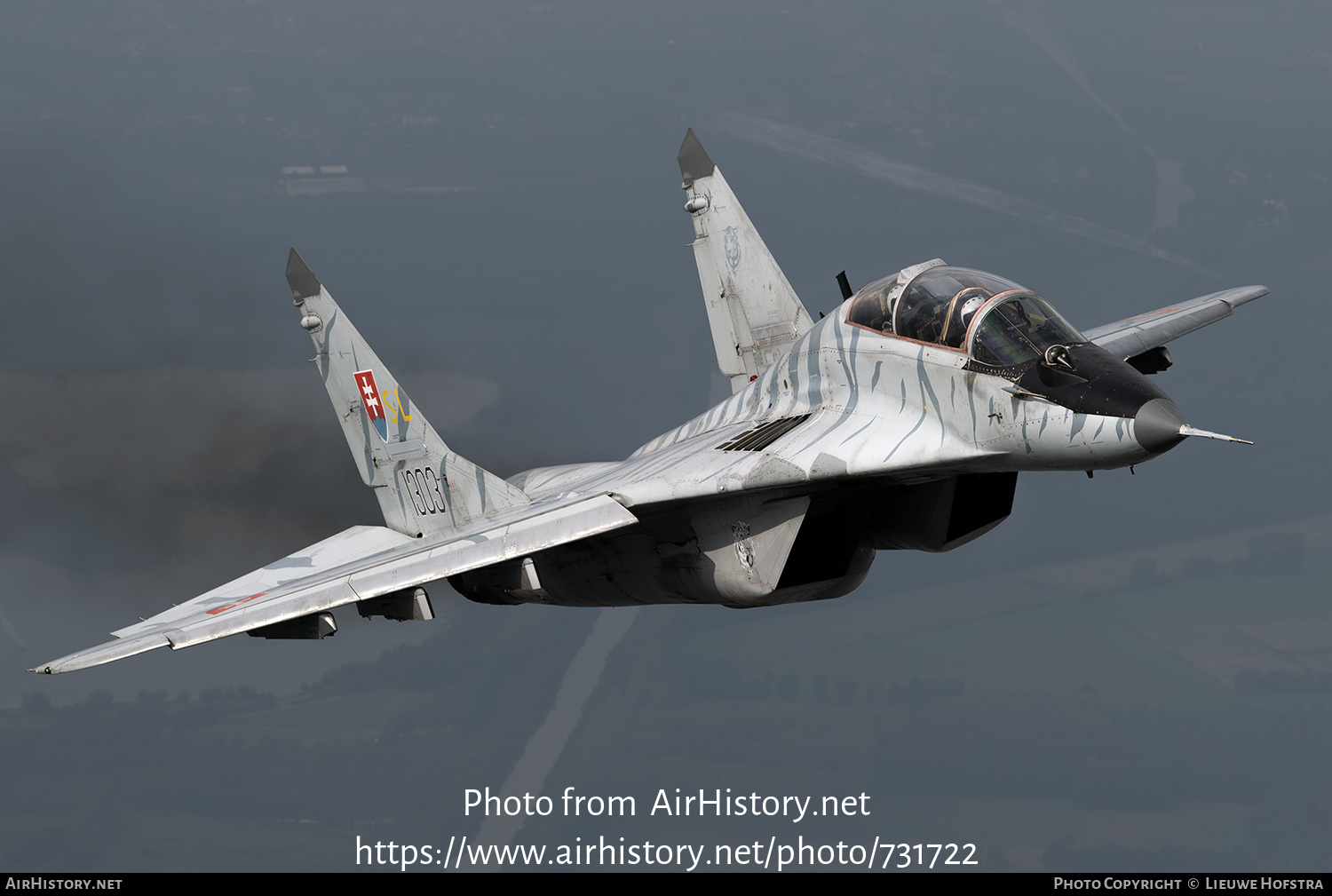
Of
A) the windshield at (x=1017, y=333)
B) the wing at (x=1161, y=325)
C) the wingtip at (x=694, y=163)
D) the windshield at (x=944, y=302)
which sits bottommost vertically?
the windshield at (x=1017, y=333)

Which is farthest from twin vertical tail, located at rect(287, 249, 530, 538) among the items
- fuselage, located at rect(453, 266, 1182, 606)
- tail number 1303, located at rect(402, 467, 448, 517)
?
fuselage, located at rect(453, 266, 1182, 606)

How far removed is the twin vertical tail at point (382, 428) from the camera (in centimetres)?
1728

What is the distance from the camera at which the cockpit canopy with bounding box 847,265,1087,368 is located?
11.9m

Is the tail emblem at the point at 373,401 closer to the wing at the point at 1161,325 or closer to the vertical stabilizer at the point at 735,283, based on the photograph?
the vertical stabilizer at the point at 735,283

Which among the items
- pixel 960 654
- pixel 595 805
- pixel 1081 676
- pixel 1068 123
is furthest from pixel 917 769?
pixel 1068 123

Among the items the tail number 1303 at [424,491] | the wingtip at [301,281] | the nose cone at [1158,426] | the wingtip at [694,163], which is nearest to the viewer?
the nose cone at [1158,426]

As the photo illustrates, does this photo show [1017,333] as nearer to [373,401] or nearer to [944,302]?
[944,302]

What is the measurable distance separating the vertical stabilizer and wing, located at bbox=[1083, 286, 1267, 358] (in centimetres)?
473

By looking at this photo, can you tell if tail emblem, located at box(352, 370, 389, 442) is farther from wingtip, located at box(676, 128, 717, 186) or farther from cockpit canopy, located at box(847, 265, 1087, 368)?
cockpit canopy, located at box(847, 265, 1087, 368)

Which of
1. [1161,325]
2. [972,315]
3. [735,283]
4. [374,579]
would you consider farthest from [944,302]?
[1161,325]

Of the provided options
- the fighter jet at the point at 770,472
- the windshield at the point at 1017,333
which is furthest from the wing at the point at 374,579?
the windshield at the point at 1017,333

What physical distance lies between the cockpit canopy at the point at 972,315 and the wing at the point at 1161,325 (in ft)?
17.7
